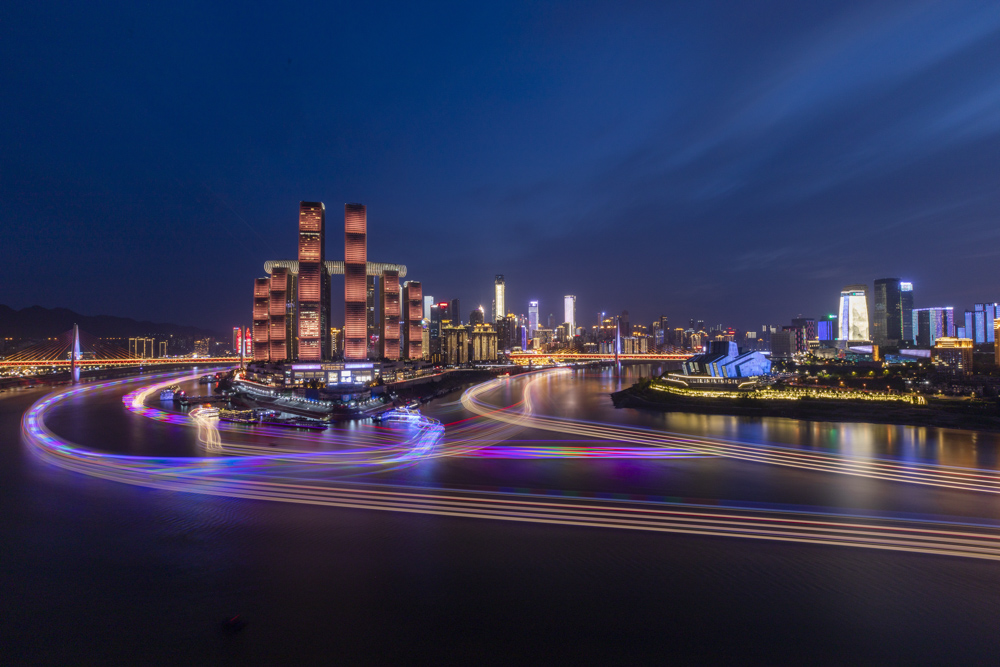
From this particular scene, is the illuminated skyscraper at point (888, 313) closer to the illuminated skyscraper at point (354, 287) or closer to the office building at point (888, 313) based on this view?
the office building at point (888, 313)

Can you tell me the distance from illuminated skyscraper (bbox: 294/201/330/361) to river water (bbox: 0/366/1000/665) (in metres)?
28.8

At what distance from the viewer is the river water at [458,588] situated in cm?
432

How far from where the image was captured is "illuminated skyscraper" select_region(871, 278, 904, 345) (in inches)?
3078

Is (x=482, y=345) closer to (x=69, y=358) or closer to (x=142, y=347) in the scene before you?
(x=69, y=358)

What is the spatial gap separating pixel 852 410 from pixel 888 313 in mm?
82926

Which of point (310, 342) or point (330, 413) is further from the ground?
point (310, 342)

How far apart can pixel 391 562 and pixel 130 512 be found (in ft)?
18.7

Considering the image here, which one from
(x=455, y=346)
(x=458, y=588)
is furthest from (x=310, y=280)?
(x=455, y=346)

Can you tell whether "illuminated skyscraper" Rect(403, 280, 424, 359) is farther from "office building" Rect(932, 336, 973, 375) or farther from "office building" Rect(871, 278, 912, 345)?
"office building" Rect(871, 278, 912, 345)

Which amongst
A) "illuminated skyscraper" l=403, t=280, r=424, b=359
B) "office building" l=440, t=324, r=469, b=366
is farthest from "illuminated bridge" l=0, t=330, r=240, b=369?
"office building" l=440, t=324, r=469, b=366

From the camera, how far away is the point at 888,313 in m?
79.2

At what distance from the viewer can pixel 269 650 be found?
4.23 meters

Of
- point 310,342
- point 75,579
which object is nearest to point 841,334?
point 310,342

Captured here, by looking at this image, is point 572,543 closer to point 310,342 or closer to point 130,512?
point 130,512
